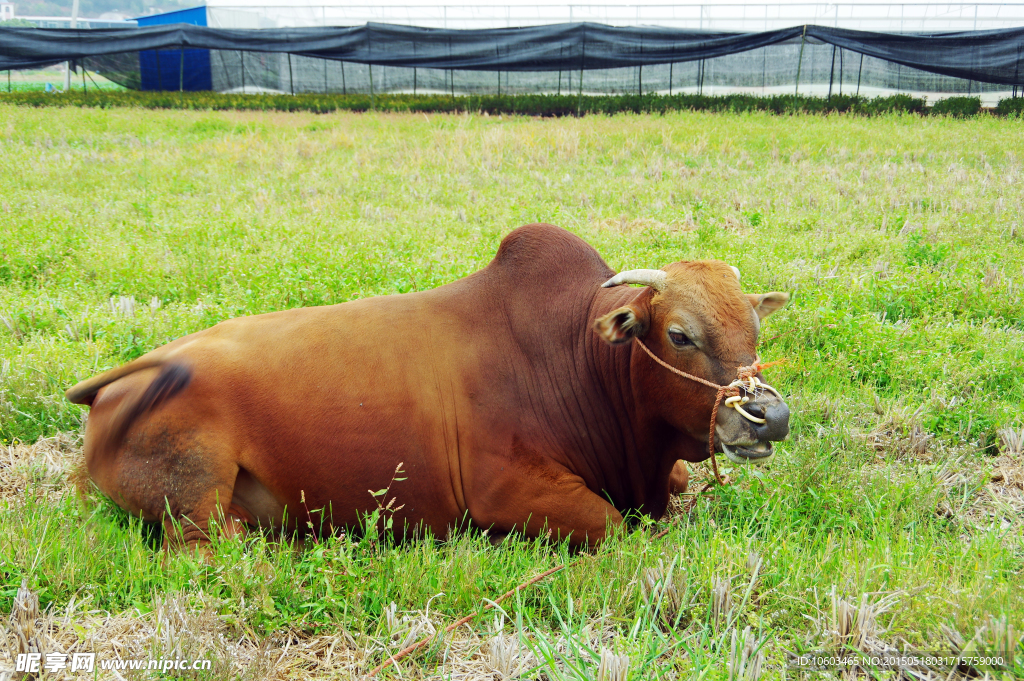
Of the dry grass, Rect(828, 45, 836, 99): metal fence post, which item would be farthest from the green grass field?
Rect(828, 45, 836, 99): metal fence post

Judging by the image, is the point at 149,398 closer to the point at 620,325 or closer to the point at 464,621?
the point at 464,621

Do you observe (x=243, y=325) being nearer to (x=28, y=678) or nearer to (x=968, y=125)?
(x=28, y=678)

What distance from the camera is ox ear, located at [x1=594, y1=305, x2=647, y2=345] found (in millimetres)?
3789

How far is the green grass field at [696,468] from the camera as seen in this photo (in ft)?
9.87

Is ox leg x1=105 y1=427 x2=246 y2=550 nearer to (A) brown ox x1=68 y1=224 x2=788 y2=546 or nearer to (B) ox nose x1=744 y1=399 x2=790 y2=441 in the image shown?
(A) brown ox x1=68 y1=224 x2=788 y2=546

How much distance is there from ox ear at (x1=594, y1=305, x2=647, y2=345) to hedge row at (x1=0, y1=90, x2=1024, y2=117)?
55.0 ft

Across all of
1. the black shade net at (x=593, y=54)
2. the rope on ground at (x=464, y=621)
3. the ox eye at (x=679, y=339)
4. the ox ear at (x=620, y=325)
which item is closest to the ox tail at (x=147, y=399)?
the rope on ground at (x=464, y=621)

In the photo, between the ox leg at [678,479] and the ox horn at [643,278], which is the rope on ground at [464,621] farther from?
the ox horn at [643,278]

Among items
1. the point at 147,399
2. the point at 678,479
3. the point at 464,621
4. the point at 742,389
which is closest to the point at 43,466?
the point at 147,399

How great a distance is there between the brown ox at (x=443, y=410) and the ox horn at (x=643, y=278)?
0.5 inches

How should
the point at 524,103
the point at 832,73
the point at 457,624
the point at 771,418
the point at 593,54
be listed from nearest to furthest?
the point at 457,624 → the point at 771,418 → the point at 524,103 → the point at 593,54 → the point at 832,73

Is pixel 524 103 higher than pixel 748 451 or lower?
higher

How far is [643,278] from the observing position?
3891 millimetres

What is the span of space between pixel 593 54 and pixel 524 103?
327cm
